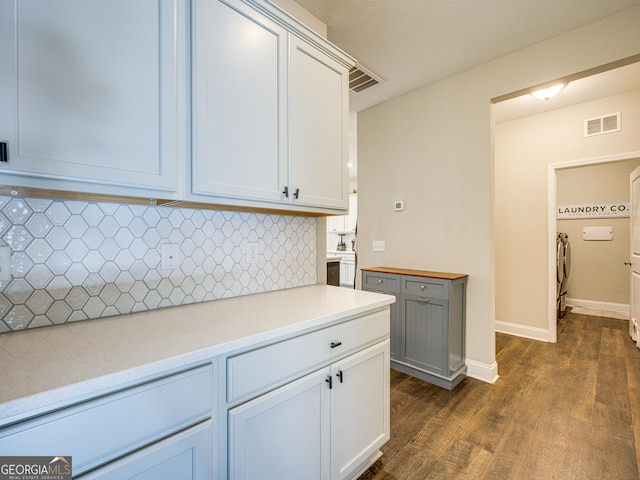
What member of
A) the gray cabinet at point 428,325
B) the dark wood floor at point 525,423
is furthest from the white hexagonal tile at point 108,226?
the gray cabinet at point 428,325

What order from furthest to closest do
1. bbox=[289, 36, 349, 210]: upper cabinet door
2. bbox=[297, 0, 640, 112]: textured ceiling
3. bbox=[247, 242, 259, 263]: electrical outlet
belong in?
bbox=[297, 0, 640, 112]: textured ceiling < bbox=[247, 242, 259, 263]: electrical outlet < bbox=[289, 36, 349, 210]: upper cabinet door

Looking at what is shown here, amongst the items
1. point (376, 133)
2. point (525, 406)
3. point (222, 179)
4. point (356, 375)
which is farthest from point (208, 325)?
point (376, 133)

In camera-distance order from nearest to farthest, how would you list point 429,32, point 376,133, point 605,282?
point 429,32
point 376,133
point 605,282

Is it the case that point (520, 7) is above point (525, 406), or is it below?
above

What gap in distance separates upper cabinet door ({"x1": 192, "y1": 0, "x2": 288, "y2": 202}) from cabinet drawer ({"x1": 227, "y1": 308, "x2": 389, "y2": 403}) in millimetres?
707

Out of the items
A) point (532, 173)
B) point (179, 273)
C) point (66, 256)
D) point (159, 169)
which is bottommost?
point (179, 273)

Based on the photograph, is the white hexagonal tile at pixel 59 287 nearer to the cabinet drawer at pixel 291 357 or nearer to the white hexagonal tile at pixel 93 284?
the white hexagonal tile at pixel 93 284

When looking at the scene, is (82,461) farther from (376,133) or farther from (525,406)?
(376,133)

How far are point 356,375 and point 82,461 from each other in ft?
3.53

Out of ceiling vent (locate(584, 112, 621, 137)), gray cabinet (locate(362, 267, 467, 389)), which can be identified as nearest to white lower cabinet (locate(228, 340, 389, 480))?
gray cabinet (locate(362, 267, 467, 389))

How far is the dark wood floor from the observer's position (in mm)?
1634

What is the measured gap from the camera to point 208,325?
3.72 feet

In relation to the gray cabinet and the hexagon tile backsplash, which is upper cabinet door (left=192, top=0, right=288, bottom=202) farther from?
the gray cabinet

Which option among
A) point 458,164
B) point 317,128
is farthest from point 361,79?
point 317,128
